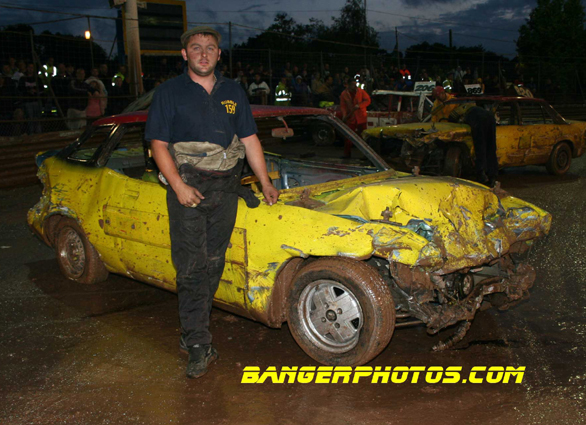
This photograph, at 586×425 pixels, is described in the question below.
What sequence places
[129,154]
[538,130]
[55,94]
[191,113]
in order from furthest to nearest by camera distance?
[55,94] < [538,130] < [129,154] < [191,113]

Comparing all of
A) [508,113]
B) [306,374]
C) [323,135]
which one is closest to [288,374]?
[306,374]

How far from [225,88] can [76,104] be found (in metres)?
9.40

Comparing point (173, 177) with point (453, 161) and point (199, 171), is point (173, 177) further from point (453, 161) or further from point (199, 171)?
point (453, 161)

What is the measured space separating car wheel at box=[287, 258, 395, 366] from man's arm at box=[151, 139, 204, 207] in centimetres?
78

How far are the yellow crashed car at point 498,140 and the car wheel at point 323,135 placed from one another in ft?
9.28

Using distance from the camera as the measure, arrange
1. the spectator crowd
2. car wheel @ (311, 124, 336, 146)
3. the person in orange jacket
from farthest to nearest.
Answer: car wheel @ (311, 124, 336, 146) < the person in orange jacket < the spectator crowd

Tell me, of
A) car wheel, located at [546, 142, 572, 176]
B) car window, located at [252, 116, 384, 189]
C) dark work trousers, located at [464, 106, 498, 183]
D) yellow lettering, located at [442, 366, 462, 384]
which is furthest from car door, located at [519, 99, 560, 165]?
yellow lettering, located at [442, 366, 462, 384]

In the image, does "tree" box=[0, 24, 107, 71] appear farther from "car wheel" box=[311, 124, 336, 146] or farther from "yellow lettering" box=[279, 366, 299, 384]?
"yellow lettering" box=[279, 366, 299, 384]

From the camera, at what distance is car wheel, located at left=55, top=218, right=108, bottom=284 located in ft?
16.2

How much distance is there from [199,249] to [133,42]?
1018cm

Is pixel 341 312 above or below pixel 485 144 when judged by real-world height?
below

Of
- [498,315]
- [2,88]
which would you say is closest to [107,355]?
[498,315]

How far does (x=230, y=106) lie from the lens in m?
3.46

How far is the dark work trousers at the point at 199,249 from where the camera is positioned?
135 inches
